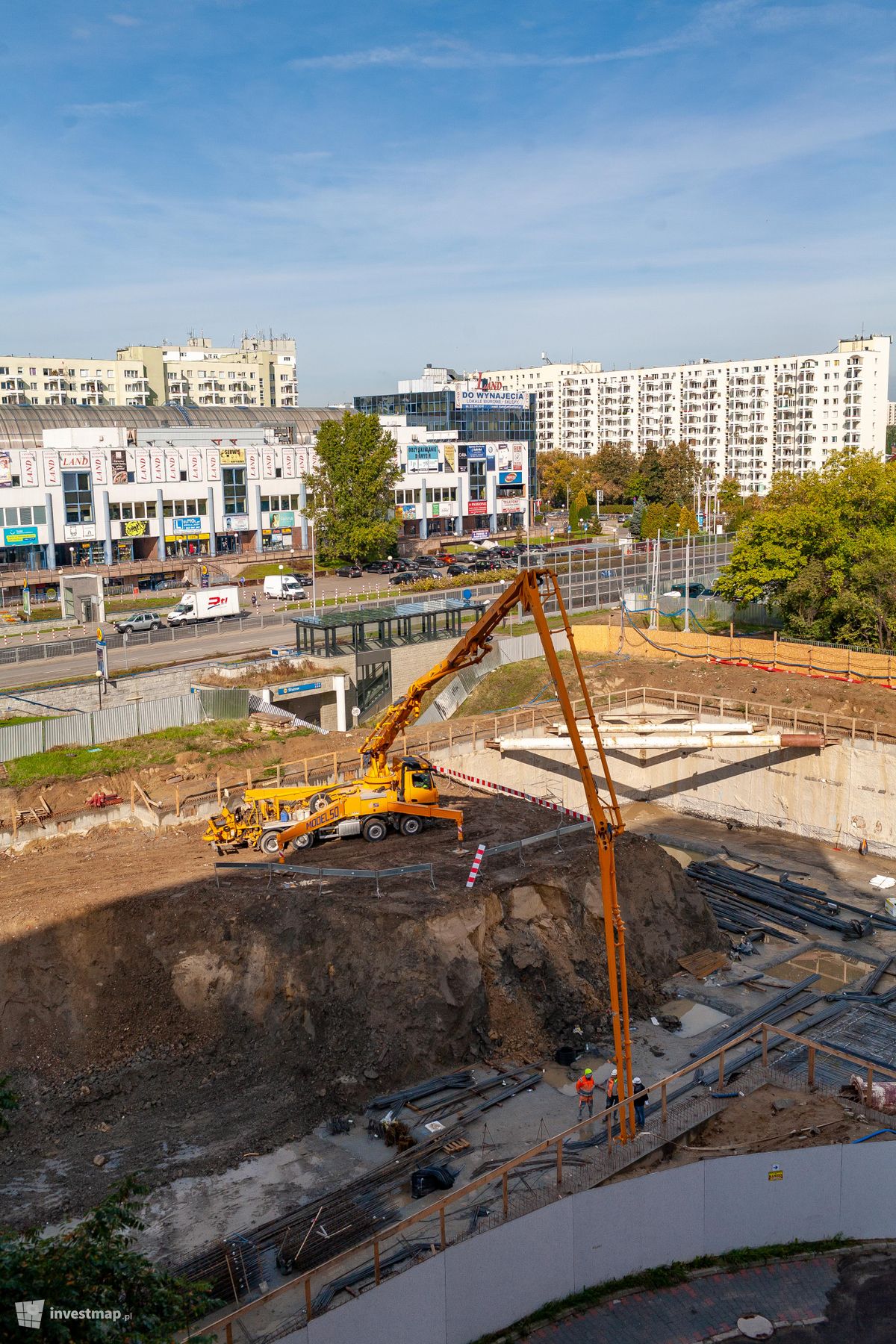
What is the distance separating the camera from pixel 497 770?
37812mm

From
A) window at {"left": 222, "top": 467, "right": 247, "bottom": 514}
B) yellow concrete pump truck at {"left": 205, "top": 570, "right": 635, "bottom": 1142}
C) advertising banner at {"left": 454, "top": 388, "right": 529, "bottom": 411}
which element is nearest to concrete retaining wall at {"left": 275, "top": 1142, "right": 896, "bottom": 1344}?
yellow concrete pump truck at {"left": 205, "top": 570, "right": 635, "bottom": 1142}

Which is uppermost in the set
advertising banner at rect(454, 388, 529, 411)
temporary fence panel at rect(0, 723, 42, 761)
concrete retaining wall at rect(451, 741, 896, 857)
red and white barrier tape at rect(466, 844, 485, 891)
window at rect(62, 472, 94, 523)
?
advertising banner at rect(454, 388, 529, 411)

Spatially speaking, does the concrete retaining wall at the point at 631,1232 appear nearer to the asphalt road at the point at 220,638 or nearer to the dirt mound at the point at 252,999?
the dirt mound at the point at 252,999

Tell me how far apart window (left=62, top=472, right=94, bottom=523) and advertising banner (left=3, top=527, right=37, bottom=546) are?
88.1 inches

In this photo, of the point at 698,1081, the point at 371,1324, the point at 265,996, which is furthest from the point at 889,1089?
the point at 265,996

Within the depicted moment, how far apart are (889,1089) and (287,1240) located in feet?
32.7

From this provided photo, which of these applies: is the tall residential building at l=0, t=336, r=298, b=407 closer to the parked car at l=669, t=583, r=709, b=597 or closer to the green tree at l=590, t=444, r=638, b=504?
the green tree at l=590, t=444, r=638, b=504

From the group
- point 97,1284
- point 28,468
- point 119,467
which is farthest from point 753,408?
point 97,1284

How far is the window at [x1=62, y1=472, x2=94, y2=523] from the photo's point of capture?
64.1 meters

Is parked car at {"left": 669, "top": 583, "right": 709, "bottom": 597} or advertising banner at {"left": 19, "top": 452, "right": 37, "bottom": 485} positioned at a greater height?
advertising banner at {"left": 19, "top": 452, "right": 37, "bottom": 485}

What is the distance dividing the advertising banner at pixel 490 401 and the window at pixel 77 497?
3656 centimetres

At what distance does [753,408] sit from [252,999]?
112 meters

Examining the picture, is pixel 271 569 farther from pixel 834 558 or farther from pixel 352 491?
pixel 834 558

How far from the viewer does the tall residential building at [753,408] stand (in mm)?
115188
